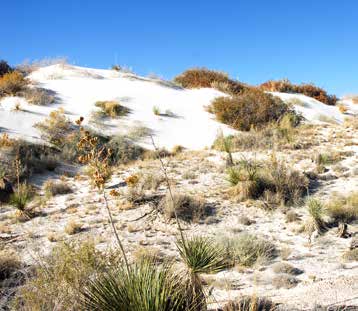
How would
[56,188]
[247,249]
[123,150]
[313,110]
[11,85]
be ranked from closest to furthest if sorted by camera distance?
[247,249] < [56,188] < [123,150] < [11,85] < [313,110]

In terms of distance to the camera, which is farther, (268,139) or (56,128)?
(268,139)

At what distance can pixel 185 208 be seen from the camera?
848cm

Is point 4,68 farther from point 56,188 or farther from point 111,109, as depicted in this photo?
point 56,188

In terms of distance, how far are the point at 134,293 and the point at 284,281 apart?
112 inches

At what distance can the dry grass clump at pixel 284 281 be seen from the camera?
205 inches

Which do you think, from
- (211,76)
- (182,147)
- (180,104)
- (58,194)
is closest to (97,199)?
(58,194)

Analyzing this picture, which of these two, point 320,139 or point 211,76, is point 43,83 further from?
point 320,139

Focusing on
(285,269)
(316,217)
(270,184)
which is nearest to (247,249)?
(285,269)

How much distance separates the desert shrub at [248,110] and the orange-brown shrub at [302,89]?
7281 mm

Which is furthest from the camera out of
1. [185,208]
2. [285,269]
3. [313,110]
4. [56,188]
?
[313,110]

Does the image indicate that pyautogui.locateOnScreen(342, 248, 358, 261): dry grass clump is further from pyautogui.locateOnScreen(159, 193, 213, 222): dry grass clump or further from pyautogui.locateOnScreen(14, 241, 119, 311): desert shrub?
pyautogui.locateOnScreen(14, 241, 119, 311): desert shrub

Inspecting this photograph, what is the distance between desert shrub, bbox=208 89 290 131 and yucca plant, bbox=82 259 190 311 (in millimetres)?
13662

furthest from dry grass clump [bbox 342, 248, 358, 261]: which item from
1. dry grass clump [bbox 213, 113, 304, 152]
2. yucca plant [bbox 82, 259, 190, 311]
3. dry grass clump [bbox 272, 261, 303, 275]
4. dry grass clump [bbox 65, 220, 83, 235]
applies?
dry grass clump [bbox 213, 113, 304, 152]

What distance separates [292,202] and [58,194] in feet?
19.1
